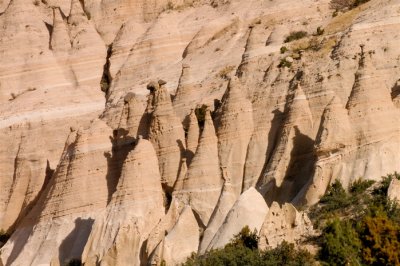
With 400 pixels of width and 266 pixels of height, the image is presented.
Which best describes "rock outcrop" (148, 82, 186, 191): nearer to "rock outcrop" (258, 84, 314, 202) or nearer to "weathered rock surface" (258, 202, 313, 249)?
"rock outcrop" (258, 84, 314, 202)

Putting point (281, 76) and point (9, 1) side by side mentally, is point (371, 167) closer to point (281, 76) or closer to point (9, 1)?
point (281, 76)

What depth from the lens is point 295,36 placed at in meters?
59.1

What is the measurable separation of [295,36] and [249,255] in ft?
59.1

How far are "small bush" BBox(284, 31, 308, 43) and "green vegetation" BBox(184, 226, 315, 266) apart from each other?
15151 millimetres

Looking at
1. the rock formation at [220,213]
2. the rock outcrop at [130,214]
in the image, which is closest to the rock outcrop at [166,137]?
the rock outcrop at [130,214]

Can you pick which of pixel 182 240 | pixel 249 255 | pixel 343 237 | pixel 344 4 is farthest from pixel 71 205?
pixel 344 4

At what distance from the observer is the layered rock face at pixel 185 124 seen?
48250mm

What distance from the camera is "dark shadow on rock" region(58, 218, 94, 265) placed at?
2067 inches

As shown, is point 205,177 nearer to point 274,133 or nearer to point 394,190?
point 274,133

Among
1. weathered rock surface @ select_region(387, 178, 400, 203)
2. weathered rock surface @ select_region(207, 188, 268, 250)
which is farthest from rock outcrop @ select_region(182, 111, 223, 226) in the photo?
weathered rock surface @ select_region(387, 178, 400, 203)

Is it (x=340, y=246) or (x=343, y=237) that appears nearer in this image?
(x=340, y=246)

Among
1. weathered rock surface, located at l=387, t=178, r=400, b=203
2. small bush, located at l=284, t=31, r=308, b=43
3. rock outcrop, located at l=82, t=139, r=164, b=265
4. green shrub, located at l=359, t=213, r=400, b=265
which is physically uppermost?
small bush, located at l=284, t=31, r=308, b=43

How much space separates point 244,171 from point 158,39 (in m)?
15.4

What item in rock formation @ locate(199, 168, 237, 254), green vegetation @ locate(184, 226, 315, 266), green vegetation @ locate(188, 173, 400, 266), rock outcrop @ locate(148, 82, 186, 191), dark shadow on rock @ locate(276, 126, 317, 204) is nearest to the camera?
green vegetation @ locate(188, 173, 400, 266)
